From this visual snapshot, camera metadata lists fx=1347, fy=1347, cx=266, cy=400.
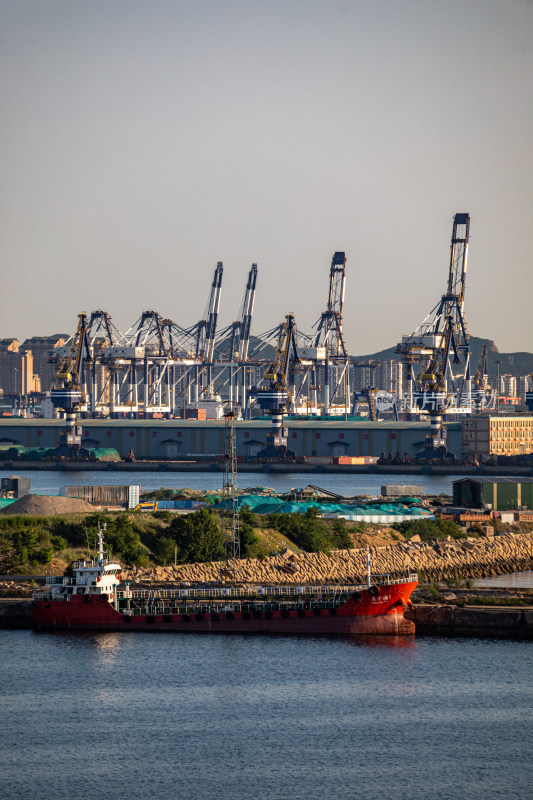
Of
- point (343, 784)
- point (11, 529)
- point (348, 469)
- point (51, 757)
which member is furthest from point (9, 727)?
point (348, 469)

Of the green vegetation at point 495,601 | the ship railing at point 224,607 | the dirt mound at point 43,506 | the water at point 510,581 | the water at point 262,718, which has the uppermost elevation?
the dirt mound at point 43,506

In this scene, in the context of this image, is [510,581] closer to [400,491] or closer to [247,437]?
[400,491]

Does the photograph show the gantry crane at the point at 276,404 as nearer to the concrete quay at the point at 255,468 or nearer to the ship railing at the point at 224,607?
the concrete quay at the point at 255,468

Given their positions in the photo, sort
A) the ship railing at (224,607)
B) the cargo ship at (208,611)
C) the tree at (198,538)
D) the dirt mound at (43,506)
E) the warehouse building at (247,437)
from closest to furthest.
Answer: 1. the cargo ship at (208,611)
2. the ship railing at (224,607)
3. the tree at (198,538)
4. the dirt mound at (43,506)
5. the warehouse building at (247,437)

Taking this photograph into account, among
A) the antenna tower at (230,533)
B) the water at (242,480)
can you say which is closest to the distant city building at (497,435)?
the water at (242,480)

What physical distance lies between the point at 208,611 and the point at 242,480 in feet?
240

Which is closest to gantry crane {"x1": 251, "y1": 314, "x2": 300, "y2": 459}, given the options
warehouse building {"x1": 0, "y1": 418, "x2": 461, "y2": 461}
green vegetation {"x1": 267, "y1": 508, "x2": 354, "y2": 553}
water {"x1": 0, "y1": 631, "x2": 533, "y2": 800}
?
warehouse building {"x1": 0, "y1": 418, "x2": 461, "y2": 461}

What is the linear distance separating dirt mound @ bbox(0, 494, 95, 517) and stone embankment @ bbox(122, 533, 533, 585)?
11.3 meters

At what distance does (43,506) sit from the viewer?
2254 inches

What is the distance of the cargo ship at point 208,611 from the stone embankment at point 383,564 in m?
4.07

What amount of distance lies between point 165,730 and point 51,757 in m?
2.91

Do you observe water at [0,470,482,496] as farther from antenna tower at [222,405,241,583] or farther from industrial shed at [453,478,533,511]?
antenna tower at [222,405,241,583]

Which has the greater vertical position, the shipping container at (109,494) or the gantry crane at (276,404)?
the gantry crane at (276,404)

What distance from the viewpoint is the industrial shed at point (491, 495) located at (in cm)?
7150
